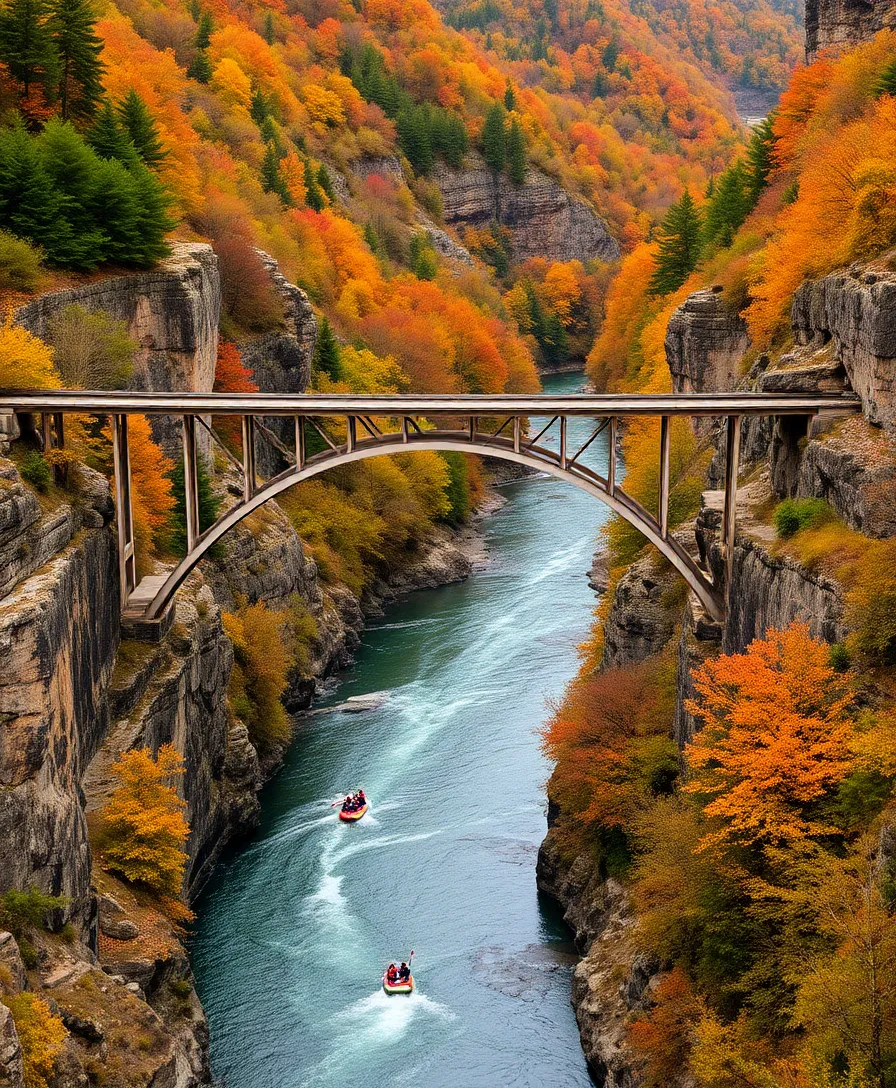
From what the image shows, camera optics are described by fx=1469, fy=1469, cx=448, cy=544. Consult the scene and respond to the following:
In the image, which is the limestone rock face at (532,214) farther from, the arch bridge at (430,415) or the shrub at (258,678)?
the arch bridge at (430,415)

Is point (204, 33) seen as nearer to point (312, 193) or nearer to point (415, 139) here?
point (312, 193)

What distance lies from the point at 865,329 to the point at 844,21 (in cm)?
3359

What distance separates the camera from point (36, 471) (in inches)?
1226

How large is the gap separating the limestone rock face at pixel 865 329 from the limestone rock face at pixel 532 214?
87107 mm

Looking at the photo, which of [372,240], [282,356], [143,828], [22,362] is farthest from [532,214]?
[143,828]

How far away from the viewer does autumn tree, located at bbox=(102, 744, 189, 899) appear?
1172 inches

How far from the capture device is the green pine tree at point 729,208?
61.0 meters

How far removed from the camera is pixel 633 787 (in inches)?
1319

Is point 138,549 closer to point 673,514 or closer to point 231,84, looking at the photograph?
point 673,514

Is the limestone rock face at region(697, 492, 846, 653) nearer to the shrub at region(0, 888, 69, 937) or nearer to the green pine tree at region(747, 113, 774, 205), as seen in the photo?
the shrub at region(0, 888, 69, 937)

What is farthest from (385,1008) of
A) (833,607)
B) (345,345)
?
(345,345)

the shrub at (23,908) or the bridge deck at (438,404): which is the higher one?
the bridge deck at (438,404)

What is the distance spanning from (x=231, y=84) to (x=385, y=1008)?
6717 cm

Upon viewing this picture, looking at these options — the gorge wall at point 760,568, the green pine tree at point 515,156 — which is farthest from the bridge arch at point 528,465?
the green pine tree at point 515,156
